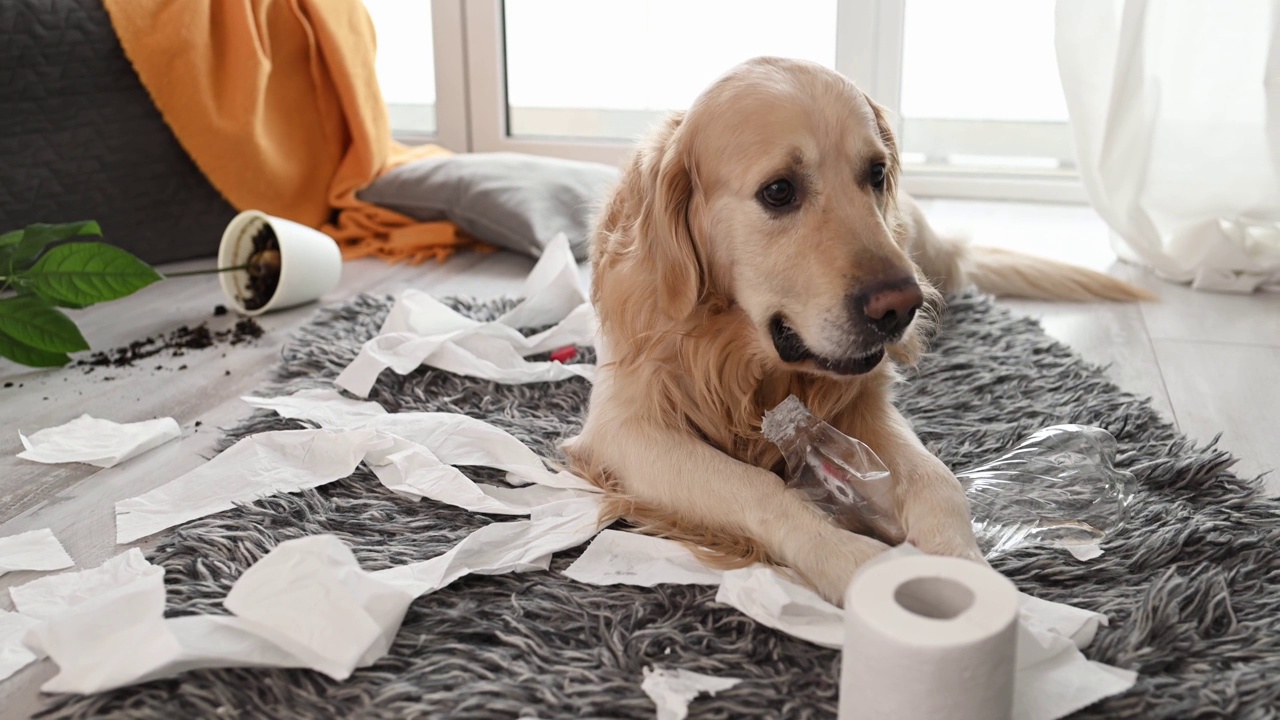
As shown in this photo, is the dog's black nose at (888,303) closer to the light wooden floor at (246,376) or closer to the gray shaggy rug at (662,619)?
the gray shaggy rug at (662,619)

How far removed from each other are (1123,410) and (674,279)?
0.85m

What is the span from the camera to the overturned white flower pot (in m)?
2.55

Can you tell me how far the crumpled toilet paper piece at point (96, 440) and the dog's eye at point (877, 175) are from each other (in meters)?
1.26

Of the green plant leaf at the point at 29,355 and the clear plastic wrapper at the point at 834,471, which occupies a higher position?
the clear plastic wrapper at the point at 834,471

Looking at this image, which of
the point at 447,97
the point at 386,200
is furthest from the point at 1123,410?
the point at 447,97

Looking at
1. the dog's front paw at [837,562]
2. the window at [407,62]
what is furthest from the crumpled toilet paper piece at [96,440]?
the window at [407,62]

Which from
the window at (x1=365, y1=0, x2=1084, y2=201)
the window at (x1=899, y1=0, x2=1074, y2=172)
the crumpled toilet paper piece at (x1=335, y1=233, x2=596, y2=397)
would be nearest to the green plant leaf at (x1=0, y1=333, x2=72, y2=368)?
the crumpled toilet paper piece at (x1=335, y1=233, x2=596, y2=397)

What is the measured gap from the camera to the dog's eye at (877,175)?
58.5 inches

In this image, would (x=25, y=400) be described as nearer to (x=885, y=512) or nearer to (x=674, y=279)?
(x=674, y=279)

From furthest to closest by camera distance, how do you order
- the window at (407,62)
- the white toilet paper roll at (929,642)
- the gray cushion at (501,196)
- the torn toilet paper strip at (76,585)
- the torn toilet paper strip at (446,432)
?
the window at (407,62), the gray cushion at (501,196), the torn toilet paper strip at (446,432), the torn toilet paper strip at (76,585), the white toilet paper roll at (929,642)

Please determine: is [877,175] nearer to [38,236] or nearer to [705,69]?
[38,236]

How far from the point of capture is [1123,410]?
1811 millimetres

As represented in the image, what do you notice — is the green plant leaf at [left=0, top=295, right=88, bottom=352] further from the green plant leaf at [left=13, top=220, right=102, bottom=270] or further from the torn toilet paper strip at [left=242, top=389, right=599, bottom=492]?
the torn toilet paper strip at [left=242, top=389, right=599, bottom=492]

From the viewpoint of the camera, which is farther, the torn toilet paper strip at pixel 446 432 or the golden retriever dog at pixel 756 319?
the torn toilet paper strip at pixel 446 432
